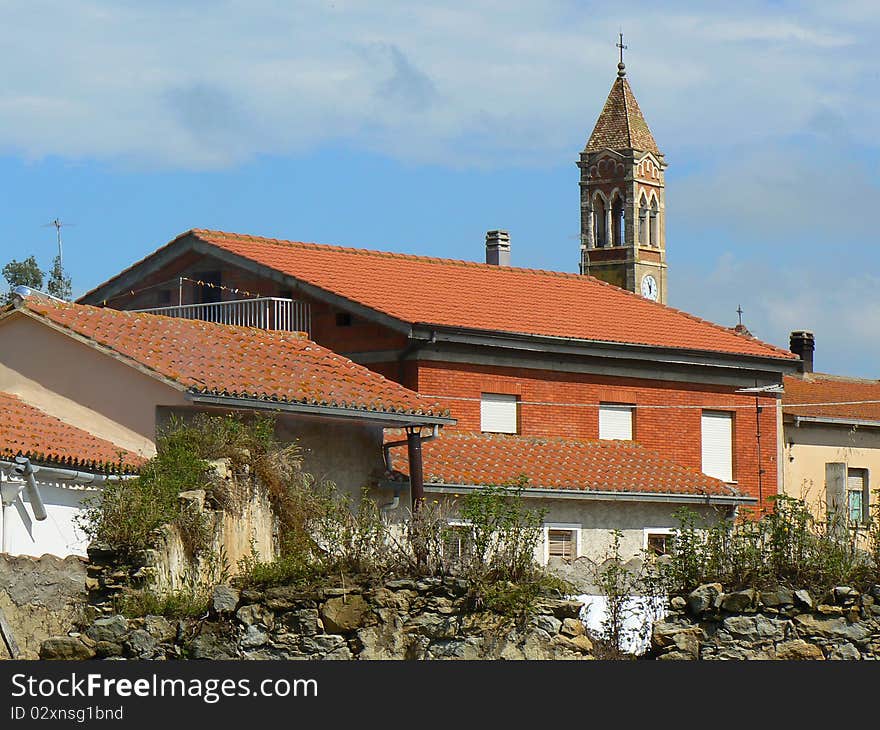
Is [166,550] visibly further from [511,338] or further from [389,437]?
[511,338]

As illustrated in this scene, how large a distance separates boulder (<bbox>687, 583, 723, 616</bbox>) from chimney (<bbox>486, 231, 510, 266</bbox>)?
25.5 metres

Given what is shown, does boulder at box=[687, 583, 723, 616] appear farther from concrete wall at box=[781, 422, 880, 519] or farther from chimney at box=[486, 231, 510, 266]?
chimney at box=[486, 231, 510, 266]

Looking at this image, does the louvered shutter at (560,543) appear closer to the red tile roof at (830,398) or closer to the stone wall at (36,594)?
the stone wall at (36,594)

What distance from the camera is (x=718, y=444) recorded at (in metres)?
34.4

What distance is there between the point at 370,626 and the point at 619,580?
257 centimetres

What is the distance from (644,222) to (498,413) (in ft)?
216

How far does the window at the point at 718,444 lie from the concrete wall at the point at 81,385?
14703mm

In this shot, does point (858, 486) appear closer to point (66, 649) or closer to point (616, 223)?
point (66, 649)

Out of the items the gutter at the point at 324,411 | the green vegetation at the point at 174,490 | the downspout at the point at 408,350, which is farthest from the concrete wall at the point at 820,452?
the green vegetation at the point at 174,490

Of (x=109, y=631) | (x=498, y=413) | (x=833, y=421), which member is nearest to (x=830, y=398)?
(x=833, y=421)

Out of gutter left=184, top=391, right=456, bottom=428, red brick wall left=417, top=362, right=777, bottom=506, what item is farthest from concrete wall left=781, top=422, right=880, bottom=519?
gutter left=184, top=391, right=456, bottom=428

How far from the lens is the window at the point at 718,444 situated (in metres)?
34.2

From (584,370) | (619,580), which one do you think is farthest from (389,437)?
(619,580)

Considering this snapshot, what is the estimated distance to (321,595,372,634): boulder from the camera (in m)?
14.5
